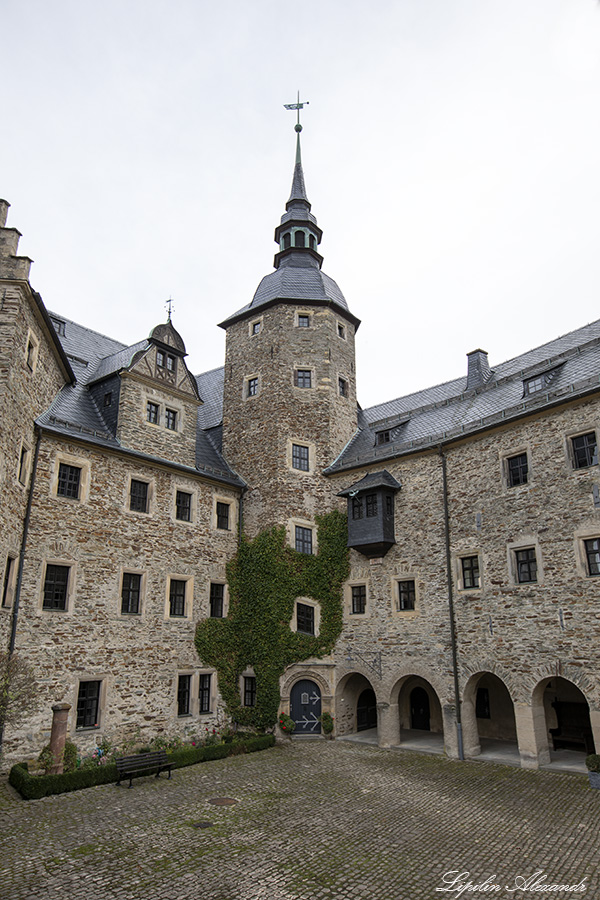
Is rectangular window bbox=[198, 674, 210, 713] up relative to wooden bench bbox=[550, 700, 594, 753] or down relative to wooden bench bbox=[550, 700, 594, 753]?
up

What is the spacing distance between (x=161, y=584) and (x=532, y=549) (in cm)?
1169

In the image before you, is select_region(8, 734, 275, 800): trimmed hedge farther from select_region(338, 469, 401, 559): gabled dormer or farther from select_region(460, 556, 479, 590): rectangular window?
select_region(460, 556, 479, 590): rectangular window

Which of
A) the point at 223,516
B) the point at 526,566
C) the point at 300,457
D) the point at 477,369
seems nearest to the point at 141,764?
the point at 223,516

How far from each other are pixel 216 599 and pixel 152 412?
718 cm

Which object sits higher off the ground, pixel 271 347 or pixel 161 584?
pixel 271 347

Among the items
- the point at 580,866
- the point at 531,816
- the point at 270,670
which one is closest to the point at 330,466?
the point at 270,670

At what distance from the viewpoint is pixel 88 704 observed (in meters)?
16.8

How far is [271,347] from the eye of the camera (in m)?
24.7

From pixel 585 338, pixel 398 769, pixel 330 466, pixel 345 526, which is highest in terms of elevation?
pixel 585 338

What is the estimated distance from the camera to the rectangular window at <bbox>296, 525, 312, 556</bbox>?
2216 cm

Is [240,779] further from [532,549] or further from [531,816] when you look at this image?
[532,549]

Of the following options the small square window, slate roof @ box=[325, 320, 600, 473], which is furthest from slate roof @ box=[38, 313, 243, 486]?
slate roof @ box=[325, 320, 600, 473]

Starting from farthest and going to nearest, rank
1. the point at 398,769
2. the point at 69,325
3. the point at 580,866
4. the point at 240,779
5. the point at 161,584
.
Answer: the point at 69,325 < the point at 161,584 < the point at 398,769 < the point at 240,779 < the point at 580,866

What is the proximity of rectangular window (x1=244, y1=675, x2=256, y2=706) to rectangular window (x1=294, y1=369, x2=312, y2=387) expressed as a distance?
11.5m
